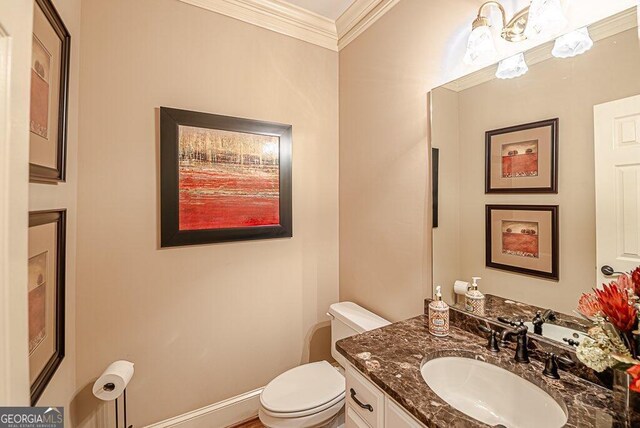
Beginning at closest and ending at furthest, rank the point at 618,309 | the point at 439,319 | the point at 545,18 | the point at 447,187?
the point at 618,309
the point at 545,18
the point at 439,319
the point at 447,187

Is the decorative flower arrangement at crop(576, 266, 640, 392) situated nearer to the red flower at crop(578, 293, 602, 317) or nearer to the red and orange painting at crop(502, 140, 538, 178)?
the red flower at crop(578, 293, 602, 317)

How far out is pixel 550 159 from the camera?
1.03m

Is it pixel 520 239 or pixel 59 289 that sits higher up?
pixel 520 239

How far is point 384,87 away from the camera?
177cm

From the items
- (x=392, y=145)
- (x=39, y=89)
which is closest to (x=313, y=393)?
(x=392, y=145)

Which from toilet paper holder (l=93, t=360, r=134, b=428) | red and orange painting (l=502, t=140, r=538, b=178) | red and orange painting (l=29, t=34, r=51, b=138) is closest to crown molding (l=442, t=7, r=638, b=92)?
red and orange painting (l=502, t=140, r=538, b=178)

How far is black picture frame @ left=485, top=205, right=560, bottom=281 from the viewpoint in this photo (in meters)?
1.03

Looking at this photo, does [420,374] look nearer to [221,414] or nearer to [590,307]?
[590,307]

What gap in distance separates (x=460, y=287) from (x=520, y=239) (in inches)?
14.3

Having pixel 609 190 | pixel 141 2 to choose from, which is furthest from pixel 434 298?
pixel 141 2

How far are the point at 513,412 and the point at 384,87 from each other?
67.9 inches

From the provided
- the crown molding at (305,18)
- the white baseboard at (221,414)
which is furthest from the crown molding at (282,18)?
the white baseboard at (221,414)

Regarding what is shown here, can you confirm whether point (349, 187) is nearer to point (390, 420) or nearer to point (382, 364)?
point (382, 364)

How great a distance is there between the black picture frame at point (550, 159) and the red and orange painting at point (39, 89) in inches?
66.4
